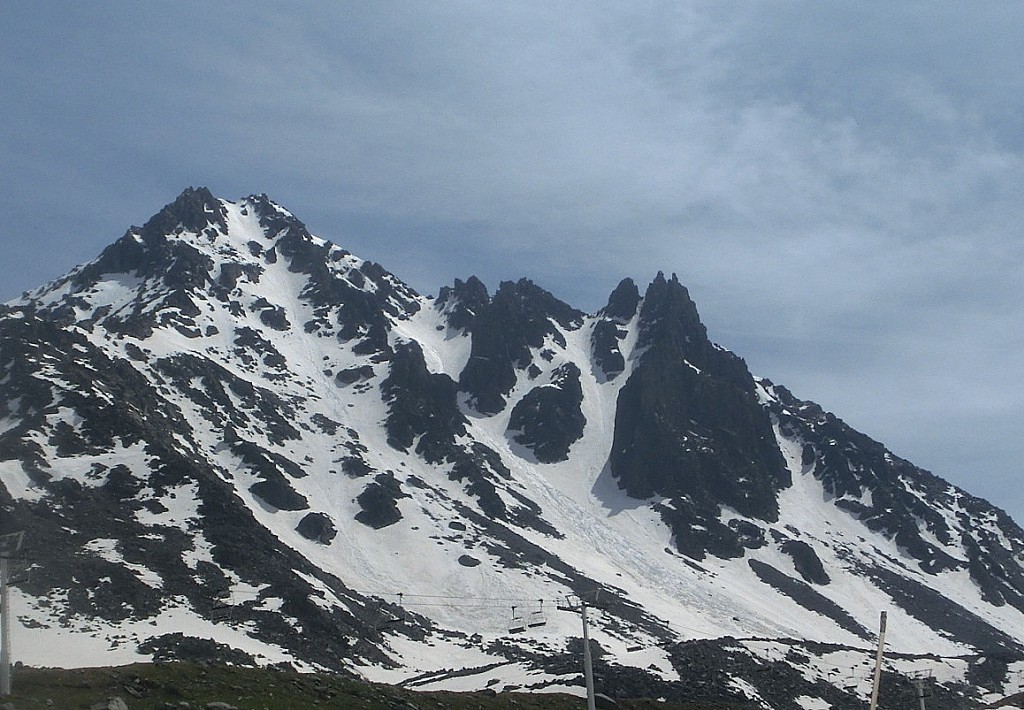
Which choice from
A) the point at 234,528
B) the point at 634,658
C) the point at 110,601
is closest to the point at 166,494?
the point at 234,528

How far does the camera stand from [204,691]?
55.1 m

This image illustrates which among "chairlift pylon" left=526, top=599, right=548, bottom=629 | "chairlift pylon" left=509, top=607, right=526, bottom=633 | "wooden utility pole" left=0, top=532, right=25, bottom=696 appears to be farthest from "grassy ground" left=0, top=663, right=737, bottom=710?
"chairlift pylon" left=509, top=607, right=526, bottom=633

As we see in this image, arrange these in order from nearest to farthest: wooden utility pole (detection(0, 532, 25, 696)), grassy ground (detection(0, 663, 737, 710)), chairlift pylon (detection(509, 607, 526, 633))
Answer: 1. wooden utility pole (detection(0, 532, 25, 696))
2. grassy ground (detection(0, 663, 737, 710))
3. chairlift pylon (detection(509, 607, 526, 633))

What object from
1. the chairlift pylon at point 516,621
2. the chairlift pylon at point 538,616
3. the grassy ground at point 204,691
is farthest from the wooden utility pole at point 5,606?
the chairlift pylon at point 516,621

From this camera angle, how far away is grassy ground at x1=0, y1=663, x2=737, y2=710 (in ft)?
164

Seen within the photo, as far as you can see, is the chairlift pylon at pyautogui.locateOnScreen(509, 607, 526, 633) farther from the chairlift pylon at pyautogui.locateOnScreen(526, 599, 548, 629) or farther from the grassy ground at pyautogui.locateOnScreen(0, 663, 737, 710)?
the grassy ground at pyautogui.locateOnScreen(0, 663, 737, 710)

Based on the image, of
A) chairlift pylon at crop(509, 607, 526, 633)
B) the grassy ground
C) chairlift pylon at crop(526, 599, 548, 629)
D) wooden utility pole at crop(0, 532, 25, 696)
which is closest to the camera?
wooden utility pole at crop(0, 532, 25, 696)

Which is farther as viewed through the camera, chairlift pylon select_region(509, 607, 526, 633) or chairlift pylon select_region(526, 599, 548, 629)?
chairlift pylon select_region(509, 607, 526, 633)

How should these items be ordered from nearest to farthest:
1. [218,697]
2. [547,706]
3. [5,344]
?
[218,697] → [547,706] → [5,344]

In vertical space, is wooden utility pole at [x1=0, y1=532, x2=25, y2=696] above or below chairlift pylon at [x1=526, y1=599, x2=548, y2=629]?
below

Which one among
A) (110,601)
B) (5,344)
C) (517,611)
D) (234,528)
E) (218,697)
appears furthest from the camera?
(5,344)

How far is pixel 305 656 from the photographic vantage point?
4830 inches

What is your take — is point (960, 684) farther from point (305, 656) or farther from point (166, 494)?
point (166, 494)

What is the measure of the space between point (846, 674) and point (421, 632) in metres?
68.5
